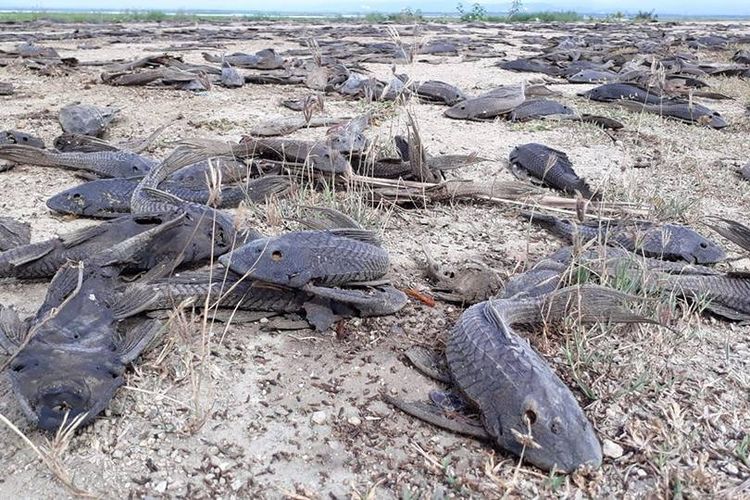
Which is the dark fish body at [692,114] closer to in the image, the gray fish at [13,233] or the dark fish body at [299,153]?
the dark fish body at [299,153]

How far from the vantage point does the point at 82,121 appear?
18.8 ft

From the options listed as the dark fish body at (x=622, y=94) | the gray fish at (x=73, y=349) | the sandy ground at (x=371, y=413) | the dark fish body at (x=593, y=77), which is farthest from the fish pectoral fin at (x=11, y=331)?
the dark fish body at (x=593, y=77)

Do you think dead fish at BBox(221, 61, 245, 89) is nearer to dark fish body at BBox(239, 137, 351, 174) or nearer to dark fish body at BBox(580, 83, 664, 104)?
dark fish body at BBox(239, 137, 351, 174)

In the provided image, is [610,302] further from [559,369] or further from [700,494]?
[700,494]

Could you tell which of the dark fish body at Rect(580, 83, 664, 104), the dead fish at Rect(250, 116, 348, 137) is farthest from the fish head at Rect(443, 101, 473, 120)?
the dark fish body at Rect(580, 83, 664, 104)

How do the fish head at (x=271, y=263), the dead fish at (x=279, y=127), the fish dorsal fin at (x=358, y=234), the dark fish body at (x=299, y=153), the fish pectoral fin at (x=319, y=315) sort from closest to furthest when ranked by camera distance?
1. the fish head at (x=271, y=263)
2. the fish pectoral fin at (x=319, y=315)
3. the fish dorsal fin at (x=358, y=234)
4. the dark fish body at (x=299, y=153)
5. the dead fish at (x=279, y=127)

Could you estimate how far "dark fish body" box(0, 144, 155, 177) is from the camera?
451 cm

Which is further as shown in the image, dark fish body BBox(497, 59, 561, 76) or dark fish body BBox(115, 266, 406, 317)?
dark fish body BBox(497, 59, 561, 76)

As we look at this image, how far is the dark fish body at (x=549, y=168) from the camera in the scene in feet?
15.3

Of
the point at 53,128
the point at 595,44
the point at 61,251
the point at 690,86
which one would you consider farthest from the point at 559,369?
the point at 595,44

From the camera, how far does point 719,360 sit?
2.73m

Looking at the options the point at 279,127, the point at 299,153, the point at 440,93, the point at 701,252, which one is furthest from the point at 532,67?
the point at 701,252

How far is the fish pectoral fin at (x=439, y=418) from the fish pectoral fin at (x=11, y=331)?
1427 millimetres

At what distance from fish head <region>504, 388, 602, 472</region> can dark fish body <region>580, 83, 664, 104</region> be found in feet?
23.3
